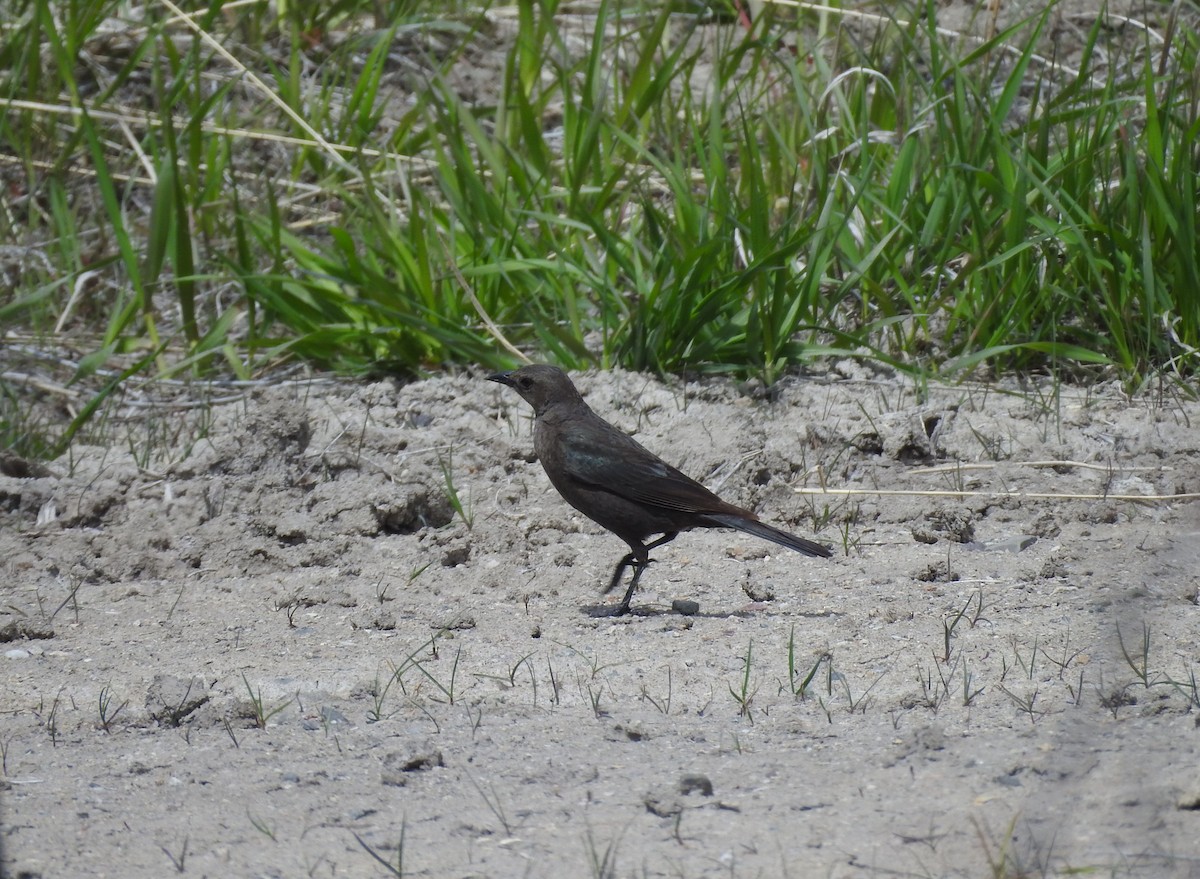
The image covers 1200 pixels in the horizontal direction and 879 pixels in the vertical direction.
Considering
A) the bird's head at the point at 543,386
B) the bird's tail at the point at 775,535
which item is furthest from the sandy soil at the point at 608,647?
the bird's head at the point at 543,386

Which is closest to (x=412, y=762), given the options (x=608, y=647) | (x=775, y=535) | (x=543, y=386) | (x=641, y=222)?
(x=608, y=647)

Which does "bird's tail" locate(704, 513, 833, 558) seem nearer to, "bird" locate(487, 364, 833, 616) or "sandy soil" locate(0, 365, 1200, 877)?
"bird" locate(487, 364, 833, 616)

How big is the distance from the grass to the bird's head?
710mm

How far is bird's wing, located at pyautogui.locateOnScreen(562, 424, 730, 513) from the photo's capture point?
4258mm

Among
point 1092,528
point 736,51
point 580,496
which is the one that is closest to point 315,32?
point 736,51

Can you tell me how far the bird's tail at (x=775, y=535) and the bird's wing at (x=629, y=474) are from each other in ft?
0.21

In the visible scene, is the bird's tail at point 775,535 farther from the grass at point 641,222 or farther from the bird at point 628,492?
the grass at point 641,222

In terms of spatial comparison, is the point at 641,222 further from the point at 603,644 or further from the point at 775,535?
the point at 603,644

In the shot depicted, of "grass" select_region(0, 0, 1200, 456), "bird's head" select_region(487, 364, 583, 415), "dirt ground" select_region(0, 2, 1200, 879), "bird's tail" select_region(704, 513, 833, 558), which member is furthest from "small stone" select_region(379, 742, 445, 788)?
"grass" select_region(0, 0, 1200, 456)

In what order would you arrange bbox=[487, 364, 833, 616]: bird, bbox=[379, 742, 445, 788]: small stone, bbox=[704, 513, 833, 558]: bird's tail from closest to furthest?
bbox=[379, 742, 445, 788]: small stone < bbox=[704, 513, 833, 558]: bird's tail < bbox=[487, 364, 833, 616]: bird

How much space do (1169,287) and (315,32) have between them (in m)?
5.27

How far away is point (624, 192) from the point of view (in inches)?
242

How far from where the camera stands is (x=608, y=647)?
365 cm

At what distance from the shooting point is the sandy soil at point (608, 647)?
2.53 metres
